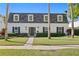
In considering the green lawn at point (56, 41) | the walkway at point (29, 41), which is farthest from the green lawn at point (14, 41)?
the green lawn at point (56, 41)

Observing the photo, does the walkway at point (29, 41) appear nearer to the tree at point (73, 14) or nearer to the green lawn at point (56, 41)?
the green lawn at point (56, 41)

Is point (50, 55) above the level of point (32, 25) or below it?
below

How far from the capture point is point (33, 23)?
35.0 feet

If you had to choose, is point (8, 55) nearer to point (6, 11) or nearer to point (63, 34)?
point (6, 11)

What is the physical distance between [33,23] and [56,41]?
0.99 metres

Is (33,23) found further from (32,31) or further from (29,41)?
(29,41)

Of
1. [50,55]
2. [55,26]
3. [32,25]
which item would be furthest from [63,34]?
[50,55]

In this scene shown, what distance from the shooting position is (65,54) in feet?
30.9

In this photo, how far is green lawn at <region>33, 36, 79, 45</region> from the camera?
10.5 m

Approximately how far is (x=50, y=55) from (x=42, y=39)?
1242 millimetres

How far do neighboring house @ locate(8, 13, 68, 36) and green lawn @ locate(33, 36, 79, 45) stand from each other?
249 mm

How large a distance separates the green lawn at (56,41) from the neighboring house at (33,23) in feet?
0.82

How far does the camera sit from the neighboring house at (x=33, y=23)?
1029cm

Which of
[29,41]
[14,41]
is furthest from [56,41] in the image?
[14,41]
